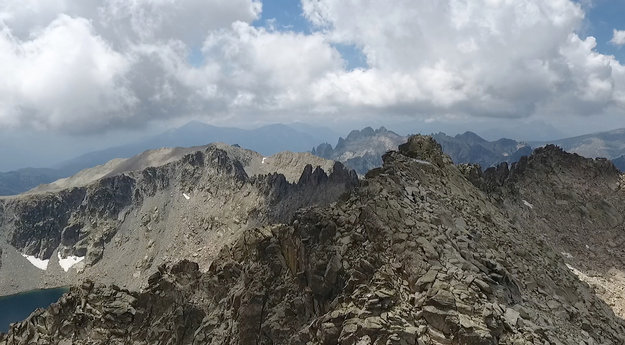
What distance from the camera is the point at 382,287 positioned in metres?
22.1

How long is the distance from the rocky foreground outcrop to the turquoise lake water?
152 metres

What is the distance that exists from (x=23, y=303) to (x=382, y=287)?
696 feet

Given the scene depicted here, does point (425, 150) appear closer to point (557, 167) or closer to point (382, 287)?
point (382, 287)

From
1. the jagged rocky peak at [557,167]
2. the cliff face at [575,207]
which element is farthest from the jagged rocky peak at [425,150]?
the jagged rocky peak at [557,167]

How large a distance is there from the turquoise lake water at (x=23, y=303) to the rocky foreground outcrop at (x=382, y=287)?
15190 centimetres

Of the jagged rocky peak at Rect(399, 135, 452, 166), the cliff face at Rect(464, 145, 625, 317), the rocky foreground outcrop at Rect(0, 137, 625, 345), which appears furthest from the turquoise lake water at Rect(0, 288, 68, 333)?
the cliff face at Rect(464, 145, 625, 317)

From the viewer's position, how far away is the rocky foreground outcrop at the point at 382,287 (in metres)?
20.1

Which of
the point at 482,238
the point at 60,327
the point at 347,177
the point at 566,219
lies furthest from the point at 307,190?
the point at 482,238

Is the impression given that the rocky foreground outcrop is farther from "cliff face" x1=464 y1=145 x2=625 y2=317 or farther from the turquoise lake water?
the turquoise lake water

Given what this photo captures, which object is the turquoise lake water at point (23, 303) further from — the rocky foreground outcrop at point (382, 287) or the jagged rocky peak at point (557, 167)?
the jagged rocky peak at point (557, 167)

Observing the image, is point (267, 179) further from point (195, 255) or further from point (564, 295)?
point (564, 295)

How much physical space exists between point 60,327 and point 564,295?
52.1m

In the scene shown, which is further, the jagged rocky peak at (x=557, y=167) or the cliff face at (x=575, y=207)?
the jagged rocky peak at (x=557, y=167)

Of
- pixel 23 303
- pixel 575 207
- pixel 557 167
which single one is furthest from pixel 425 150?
pixel 23 303
